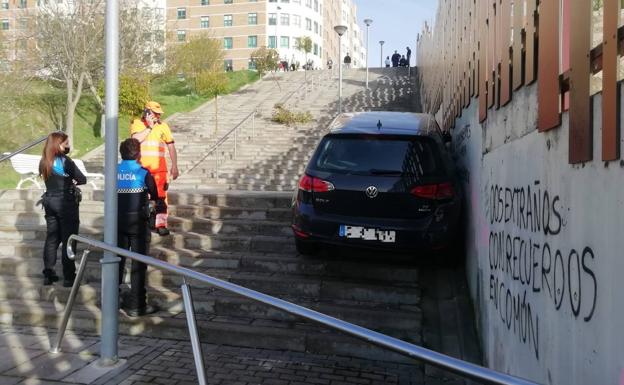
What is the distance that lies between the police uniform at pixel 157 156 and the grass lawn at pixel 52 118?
40.3ft

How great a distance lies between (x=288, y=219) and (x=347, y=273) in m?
1.71

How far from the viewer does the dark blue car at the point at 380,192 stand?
5.36 metres

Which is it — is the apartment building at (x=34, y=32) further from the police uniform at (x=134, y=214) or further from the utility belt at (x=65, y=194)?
the police uniform at (x=134, y=214)

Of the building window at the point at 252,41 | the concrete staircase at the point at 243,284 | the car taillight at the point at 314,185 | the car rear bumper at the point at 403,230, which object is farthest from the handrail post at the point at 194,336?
the building window at the point at 252,41

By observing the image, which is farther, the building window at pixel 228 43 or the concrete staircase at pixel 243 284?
the building window at pixel 228 43

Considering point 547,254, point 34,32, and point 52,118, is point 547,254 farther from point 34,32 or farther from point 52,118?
point 52,118

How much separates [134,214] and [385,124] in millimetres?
2850

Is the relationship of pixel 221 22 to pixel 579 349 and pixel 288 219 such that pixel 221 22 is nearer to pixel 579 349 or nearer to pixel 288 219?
pixel 288 219

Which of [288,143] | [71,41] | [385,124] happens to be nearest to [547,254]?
[385,124]

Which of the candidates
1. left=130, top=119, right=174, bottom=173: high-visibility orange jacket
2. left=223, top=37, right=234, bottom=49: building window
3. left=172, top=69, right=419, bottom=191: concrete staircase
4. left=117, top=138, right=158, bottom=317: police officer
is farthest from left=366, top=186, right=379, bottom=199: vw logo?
left=223, top=37, right=234, bottom=49: building window

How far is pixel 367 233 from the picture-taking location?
5.40 meters

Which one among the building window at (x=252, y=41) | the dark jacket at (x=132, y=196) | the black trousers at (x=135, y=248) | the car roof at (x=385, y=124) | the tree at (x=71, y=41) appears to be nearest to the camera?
the black trousers at (x=135, y=248)

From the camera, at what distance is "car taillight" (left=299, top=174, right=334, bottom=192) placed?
5586 mm

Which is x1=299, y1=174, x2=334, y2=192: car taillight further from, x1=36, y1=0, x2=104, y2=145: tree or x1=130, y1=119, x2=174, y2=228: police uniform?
x1=36, y1=0, x2=104, y2=145: tree
